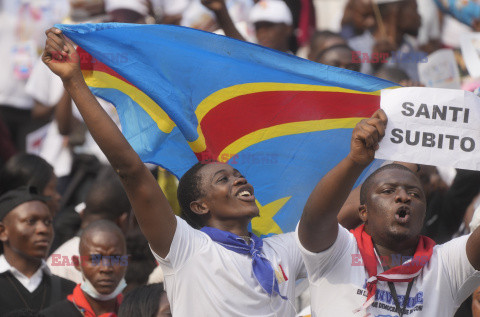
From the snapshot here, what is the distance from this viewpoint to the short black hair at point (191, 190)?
17.0 feet

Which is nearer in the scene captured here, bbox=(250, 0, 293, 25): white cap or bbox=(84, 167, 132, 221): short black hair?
bbox=(84, 167, 132, 221): short black hair

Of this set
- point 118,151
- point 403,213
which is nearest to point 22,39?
point 118,151

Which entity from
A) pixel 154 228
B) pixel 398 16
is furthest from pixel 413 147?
pixel 398 16

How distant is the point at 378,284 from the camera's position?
4605 mm

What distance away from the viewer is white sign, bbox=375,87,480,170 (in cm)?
443

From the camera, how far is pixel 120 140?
14.4 ft

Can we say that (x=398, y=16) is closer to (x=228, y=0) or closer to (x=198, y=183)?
(x=228, y=0)

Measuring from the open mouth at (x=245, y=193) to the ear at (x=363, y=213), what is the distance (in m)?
0.56

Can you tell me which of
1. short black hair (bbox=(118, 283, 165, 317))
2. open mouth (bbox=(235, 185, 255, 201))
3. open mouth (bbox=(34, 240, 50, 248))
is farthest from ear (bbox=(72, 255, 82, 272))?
open mouth (bbox=(235, 185, 255, 201))

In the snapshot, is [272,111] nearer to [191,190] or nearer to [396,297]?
[191,190]

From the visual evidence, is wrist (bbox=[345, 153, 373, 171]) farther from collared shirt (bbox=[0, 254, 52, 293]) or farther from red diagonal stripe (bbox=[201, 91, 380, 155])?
collared shirt (bbox=[0, 254, 52, 293])

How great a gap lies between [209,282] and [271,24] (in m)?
4.72

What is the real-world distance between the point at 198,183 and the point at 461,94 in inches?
57.9

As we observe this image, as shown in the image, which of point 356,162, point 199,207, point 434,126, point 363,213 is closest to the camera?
point 356,162
